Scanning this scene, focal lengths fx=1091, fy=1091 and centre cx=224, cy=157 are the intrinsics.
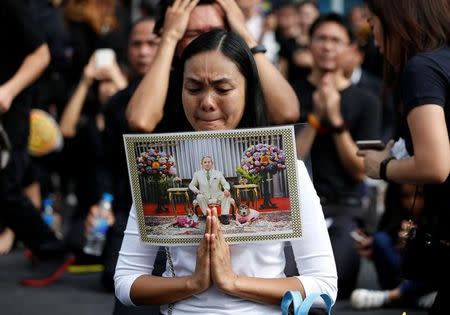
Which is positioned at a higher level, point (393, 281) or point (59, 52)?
point (59, 52)

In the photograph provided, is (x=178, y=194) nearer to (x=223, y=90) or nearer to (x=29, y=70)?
Result: (x=223, y=90)

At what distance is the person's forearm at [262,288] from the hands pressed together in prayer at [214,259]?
0.06ft

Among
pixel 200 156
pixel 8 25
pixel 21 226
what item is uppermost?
pixel 8 25

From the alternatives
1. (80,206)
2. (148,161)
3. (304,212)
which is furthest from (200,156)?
(80,206)

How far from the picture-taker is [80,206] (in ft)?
29.3

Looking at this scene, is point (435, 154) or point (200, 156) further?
point (435, 154)

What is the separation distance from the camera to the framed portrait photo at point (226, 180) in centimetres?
310

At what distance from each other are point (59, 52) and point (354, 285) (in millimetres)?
2377

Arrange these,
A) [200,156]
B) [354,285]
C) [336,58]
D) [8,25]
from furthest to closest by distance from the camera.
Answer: [336,58] → [354,285] → [8,25] → [200,156]

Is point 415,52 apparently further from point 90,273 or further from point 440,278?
point 90,273

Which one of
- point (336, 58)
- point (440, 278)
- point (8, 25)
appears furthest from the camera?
point (336, 58)

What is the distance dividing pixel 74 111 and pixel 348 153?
295 centimetres

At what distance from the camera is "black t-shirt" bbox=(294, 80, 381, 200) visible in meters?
7.20

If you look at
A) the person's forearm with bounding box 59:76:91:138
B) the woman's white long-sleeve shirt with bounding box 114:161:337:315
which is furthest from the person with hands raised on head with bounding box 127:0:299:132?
the person's forearm with bounding box 59:76:91:138
